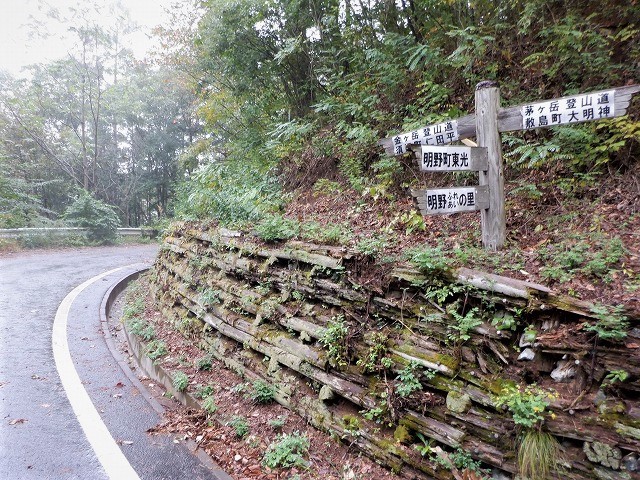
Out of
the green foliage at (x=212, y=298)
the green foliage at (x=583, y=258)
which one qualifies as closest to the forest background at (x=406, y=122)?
the green foliage at (x=583, y=258)

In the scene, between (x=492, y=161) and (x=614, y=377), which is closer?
(x=614, y=377)

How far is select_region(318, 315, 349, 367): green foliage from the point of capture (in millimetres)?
4199

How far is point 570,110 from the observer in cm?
389

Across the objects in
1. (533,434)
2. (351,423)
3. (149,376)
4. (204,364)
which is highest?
(533,434)

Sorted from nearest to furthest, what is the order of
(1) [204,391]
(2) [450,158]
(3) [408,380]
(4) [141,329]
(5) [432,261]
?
(3) [408,380]
(5) [432,261]
(2) [450,158]
(1) [204,391]
(4) [141,329]

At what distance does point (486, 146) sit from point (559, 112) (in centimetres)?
78

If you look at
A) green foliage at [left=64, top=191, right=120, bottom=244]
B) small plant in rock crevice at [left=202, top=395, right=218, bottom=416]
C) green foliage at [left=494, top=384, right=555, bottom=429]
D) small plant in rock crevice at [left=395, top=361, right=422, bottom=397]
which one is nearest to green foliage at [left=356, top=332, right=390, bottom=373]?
small plant in rock crevice at [left=395, top=361, right=422, bottom=397]

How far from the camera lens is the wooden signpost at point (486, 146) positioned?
12.9 feet

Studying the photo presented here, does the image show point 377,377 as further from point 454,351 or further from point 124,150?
point 124,150

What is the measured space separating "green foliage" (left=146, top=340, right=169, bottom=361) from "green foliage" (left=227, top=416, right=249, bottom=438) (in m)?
2.61

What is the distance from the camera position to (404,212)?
6117mm

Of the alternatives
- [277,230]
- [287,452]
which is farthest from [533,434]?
[277,230]

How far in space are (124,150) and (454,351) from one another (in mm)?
31591

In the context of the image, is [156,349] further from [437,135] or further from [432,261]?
[437,135]
